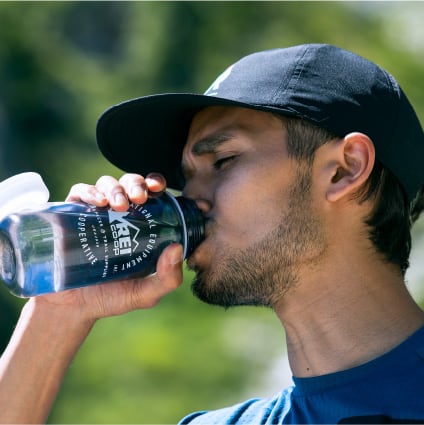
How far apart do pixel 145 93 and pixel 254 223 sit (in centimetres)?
623

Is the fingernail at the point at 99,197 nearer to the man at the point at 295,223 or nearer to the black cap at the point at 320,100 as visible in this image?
the man at the point at 295,223

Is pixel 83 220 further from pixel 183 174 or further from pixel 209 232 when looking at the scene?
pixel 183 174

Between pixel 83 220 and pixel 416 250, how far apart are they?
94.7 inches

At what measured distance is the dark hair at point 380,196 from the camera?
1.84 metres

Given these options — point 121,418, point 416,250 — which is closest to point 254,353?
point 121,418

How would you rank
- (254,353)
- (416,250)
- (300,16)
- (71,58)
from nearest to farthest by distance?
(416,250) → (254,353) → (300,16) → (71,58)

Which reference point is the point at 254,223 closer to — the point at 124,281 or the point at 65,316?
the point at 124,281

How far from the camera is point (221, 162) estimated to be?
73.9 inches

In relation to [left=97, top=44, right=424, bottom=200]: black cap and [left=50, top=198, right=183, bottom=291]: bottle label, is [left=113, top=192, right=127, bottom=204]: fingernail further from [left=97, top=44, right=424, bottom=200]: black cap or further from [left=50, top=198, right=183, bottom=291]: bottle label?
[left=97, top=44, right=424, bottom=200]: black cap

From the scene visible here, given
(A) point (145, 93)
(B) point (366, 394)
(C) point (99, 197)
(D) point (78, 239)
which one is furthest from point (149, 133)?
(A) point (145, 93)

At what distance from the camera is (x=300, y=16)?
7.18 m

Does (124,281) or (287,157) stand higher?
(287,157)

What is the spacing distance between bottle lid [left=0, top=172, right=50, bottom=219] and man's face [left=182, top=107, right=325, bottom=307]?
0.99ft

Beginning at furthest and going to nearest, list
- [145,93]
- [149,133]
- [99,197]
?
1. [145,93]
2. [149,133]
3. [99,197]
